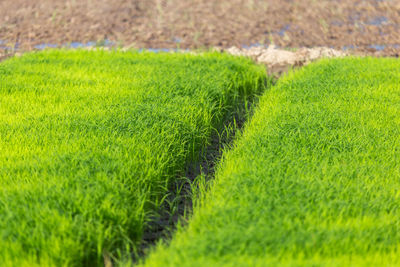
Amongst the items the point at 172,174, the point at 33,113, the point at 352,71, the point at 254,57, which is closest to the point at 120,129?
the point at 172,174

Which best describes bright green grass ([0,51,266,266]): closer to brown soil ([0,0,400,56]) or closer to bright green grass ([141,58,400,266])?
bright green grass ([141,58,400,266])

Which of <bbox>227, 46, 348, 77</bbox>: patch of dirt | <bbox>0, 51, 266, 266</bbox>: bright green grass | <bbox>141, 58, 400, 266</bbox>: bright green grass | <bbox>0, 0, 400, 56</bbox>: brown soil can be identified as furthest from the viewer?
<bbox>0, 0, 400, 56</bbox>: brown soil

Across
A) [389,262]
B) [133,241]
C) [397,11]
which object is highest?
[397,11]

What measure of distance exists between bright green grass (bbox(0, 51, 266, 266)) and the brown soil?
7.36 feet

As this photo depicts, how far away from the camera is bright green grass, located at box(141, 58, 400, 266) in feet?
7.41

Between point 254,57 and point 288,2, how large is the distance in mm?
3636

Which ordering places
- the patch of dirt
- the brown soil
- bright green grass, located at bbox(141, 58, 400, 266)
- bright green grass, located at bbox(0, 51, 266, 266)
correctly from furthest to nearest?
the brown soil
the patch of dirt
bright green grass, located at bbox(0, 51, 266, 266)
bright green grass, located at bbox(141, 58, 400, 266)

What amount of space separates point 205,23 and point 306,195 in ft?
23.3

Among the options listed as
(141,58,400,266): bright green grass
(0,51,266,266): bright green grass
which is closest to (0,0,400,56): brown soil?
(0,51,266,266): bright green grass

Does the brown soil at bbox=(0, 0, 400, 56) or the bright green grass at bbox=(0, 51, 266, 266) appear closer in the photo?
the bright green grass at bbox=(0, 51, 266, 266)

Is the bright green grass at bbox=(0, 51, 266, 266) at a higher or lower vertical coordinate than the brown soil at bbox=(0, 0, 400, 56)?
lower

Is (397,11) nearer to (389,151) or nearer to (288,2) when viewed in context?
(288,2)

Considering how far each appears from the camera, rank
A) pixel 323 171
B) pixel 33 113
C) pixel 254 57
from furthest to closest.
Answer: pixel 254 57 → pixel 33 113 → pixel 323 171

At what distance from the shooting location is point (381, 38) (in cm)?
855
